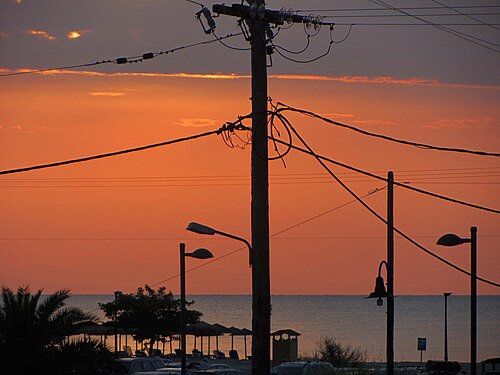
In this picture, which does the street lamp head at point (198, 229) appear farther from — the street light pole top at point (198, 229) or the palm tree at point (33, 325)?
the palm tree at point (33, 325)

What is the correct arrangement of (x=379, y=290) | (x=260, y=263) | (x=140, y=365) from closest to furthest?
1. (x=260, y=263)
2. (x=379, y=290)
3. (x=140, y=365)

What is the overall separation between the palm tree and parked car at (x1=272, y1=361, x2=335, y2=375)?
964cm

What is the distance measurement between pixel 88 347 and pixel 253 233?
11.0 metres

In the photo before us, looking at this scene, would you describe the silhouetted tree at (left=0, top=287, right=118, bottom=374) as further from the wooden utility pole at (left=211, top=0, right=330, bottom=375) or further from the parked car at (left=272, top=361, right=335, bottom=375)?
the wooden utility pole at (left=211, top=0, right=330, bottom=375)

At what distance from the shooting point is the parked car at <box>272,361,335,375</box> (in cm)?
3744

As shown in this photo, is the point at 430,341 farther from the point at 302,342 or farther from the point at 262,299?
the point at 262,299

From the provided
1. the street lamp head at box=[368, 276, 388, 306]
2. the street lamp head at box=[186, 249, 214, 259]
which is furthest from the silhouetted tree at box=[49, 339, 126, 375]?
the street lamp head at box=[368, 276, 388, 306]

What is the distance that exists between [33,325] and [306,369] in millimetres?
11015

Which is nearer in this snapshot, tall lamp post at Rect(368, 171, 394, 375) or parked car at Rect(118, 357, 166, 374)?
tall lamp post at Rect(368, 171, 394, 375)

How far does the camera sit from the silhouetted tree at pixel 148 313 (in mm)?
70938

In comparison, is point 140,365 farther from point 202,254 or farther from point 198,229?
point 198,229

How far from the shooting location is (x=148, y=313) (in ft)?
234

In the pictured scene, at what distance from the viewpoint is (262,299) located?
20391 mm

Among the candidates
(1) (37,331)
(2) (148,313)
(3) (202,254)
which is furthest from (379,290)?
(2) (148,313)
